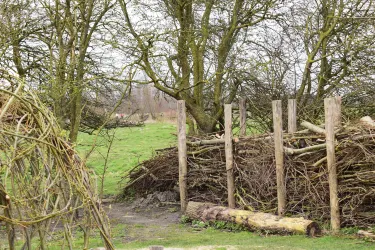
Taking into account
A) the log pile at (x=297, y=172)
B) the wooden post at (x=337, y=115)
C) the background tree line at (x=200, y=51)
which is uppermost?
the background tree line at (x=200, y=51)

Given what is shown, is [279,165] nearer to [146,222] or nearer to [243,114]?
[243,114]

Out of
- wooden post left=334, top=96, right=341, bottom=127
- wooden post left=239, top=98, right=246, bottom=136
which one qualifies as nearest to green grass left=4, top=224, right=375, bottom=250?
wooden post left=334, top=96, right=341, bottom=127

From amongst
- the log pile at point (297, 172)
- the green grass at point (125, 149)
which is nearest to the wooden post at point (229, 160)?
the log pile at point (297, 172)

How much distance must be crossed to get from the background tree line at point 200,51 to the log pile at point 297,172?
5.95 ft

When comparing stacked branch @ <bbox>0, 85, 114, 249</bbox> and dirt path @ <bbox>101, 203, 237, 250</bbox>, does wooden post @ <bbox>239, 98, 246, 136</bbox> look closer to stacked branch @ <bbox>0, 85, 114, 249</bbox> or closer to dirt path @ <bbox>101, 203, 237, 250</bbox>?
dirt path @ <bbox>101, 203, 237, 250</bbox>

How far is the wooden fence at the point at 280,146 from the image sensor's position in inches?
374

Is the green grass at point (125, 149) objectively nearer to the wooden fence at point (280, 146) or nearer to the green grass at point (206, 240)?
the wooden fence at point (280, 146)

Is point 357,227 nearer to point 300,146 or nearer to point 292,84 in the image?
point 300,146

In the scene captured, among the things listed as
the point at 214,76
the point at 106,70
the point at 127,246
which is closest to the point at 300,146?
the point at 127,246

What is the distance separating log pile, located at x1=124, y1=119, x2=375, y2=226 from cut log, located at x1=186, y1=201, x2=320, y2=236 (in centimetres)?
49

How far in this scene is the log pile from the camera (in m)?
9.50

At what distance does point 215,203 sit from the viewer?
1245 centimetres

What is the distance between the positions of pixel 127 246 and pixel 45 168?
5437mm

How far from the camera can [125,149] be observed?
23500mm
